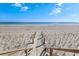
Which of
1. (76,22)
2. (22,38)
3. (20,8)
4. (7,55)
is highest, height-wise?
(20,8)

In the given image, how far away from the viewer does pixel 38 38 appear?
6.70 ft

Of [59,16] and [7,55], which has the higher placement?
[59,16]

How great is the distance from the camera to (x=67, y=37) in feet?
6.67

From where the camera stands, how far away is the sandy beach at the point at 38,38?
204cm

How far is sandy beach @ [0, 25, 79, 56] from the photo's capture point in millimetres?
2035

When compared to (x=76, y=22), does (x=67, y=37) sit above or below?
below

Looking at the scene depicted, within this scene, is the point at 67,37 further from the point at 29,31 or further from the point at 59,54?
the point at 29,31

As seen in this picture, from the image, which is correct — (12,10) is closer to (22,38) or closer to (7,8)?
(7,8)

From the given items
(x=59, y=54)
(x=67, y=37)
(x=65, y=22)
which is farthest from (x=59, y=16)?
(x=59, y=54)

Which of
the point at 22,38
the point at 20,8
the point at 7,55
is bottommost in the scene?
the point at 7,55

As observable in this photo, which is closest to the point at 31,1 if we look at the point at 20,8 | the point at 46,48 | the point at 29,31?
the point at 20,8

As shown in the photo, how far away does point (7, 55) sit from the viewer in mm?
2064

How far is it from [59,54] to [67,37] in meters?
0.17

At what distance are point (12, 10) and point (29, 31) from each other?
25cm
